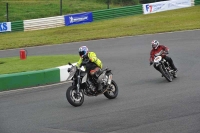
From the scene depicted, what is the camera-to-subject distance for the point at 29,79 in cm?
1522

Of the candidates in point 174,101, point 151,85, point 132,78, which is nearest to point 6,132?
point 174,101

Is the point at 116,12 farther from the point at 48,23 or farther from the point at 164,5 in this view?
the point at 48,23

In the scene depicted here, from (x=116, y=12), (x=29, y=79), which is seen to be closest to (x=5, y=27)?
(x=116, y=12)

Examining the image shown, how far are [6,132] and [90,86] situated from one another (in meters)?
3.37

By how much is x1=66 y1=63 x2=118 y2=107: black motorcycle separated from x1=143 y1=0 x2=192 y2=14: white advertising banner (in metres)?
26.5

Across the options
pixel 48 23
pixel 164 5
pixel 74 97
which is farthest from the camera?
pixel 164 5

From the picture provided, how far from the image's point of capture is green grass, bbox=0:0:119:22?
4200 centimetres

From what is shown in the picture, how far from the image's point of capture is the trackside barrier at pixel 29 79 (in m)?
14.8

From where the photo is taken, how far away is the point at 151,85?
14.7 metres

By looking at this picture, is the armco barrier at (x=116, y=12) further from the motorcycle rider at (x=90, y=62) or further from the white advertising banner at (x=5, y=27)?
the motorcycle rider at (x=90, y=62)

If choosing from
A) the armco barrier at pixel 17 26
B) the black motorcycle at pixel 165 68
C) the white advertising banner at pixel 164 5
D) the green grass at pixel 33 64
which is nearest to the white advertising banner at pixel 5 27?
the armco barrier at pixel 17 26

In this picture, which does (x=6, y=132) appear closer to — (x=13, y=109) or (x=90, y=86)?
(x=13, y=109)

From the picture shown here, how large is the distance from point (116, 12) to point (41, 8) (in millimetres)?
9161

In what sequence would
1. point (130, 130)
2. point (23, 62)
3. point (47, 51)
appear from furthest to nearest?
point (47, 51) < point (23, 62) < point (130, 130)
